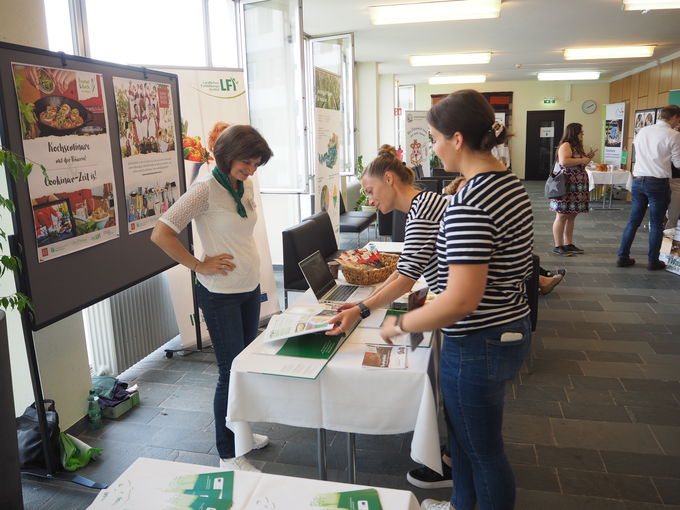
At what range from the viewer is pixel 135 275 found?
3008 millimetres

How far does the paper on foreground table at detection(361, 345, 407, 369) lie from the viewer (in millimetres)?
1867

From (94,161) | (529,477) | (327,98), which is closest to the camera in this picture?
(529,477)

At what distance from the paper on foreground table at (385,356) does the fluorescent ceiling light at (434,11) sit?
4516 mm

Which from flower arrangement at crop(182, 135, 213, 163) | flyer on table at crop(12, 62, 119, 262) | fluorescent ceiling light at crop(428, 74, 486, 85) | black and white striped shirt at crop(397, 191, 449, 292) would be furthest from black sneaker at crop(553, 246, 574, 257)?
fluorescent ceiling light at crop(428, 74, 486, 85)

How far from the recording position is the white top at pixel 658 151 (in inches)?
215

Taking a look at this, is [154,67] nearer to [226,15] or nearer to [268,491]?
[226,15]

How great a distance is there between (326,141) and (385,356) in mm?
3745

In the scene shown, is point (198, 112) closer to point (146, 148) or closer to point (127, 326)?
point (146, 148)

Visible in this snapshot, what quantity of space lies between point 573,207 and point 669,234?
1.11m

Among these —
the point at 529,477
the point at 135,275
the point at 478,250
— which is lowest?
the point at 529,477

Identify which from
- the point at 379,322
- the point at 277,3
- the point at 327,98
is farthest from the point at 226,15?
the point at 379,322

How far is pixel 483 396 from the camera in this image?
5.09 feet

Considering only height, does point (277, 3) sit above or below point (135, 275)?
above

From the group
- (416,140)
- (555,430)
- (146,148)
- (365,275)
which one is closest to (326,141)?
(146,148)
